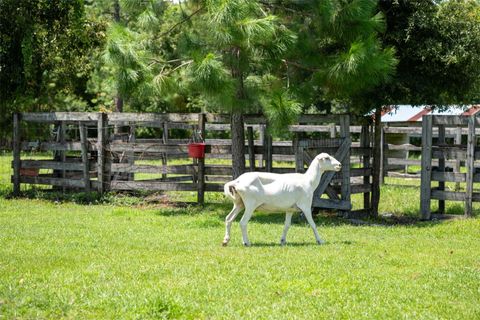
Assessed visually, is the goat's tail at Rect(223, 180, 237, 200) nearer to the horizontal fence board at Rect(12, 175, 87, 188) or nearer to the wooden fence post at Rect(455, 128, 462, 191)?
the horizontal fence board at Rect(12, 175, 87, 188)

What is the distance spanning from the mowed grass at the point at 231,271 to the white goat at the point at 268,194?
469mm

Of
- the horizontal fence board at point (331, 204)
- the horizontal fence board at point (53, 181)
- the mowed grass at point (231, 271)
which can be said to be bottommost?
the mowed grass at point (231, 271)

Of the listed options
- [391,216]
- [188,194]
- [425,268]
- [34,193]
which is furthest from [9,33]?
[425,268]

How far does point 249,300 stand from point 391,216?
9.67 meters

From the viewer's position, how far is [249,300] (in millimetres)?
7871

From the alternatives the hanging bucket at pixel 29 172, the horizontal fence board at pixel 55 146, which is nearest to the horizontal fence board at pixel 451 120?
the horizontal fence board at pixel 55 146

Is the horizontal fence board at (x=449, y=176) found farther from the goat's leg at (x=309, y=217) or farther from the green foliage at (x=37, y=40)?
the green foliage at (x=37, y=40)

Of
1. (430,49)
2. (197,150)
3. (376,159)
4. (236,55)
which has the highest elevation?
(430,49)

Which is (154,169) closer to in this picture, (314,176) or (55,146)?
(55,146)

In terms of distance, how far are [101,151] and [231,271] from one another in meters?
10.1

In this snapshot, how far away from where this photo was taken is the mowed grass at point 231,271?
756 centimetres

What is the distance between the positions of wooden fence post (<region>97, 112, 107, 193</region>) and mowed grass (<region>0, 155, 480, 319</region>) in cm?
374

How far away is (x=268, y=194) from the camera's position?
36.8 ft

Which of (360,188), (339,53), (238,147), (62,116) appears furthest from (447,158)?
(62,116)
